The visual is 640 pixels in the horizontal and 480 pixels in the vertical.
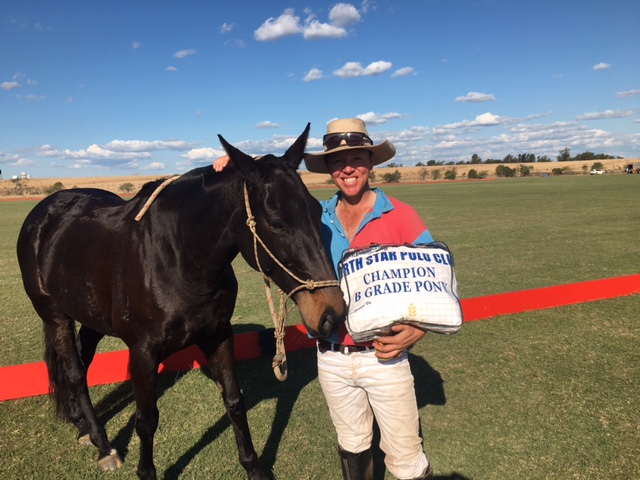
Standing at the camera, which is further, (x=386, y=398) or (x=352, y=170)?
(x=352, y=170)

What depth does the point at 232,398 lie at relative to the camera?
305cm

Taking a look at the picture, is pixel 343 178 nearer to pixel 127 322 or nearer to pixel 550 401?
pixel 127 322

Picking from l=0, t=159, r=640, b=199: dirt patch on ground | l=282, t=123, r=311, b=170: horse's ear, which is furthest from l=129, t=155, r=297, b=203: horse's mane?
l=0, t=159, r=640, b=199: dirt patch on ground

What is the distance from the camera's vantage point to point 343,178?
2502mm

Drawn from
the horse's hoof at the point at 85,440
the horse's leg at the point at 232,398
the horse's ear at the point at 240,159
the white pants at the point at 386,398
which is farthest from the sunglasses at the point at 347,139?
the horse's hoof at the point at 85,440

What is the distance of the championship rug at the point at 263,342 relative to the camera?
158 inches

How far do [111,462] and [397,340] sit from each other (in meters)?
2.52

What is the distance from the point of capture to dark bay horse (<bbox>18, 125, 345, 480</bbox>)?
7.09 ft

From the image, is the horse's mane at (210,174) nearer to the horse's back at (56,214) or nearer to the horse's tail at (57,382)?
the horse's back at (56,214)

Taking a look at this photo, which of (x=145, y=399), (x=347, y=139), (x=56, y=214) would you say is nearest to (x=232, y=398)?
(x=145, y=399)

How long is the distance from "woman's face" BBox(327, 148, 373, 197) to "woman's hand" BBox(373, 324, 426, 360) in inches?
33.0

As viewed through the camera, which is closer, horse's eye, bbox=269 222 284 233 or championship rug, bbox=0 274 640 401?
horse's eye, bbox=269 222 284 233

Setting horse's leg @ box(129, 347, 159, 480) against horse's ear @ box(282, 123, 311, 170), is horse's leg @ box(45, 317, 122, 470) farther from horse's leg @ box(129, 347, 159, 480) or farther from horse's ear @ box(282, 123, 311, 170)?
horse's ear @ box(282, 123, 311, 170)

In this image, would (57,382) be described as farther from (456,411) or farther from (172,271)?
(456,411)
